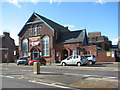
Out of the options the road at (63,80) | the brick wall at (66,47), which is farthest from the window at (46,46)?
the road at (63,80)

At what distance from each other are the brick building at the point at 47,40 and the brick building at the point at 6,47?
10.7 meters

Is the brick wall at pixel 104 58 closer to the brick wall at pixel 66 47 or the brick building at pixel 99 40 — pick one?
the brick wall at pixel 66 47

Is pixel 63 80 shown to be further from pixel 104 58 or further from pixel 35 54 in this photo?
pixel 35 54

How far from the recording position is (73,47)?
30250 millimetres

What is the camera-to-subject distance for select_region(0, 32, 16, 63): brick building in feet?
148

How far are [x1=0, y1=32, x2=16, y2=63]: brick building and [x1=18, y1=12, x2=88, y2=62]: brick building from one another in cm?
1069

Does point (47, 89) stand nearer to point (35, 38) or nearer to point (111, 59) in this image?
point (111, 59)

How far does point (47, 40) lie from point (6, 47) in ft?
66.8

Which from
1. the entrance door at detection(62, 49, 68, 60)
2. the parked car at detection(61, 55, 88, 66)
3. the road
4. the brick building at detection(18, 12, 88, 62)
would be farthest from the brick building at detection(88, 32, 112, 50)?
the road

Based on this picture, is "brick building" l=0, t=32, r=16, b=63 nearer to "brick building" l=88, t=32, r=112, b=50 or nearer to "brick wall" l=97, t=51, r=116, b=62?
"brick wall" l=97, t=51, r=116, b=62

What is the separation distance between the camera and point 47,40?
33594 millimetres

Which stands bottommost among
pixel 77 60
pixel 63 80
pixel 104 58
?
pixel 63 80

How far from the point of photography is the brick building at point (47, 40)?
1225 inches

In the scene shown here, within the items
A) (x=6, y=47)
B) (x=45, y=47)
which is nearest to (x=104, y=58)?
(x=45, y=47)
